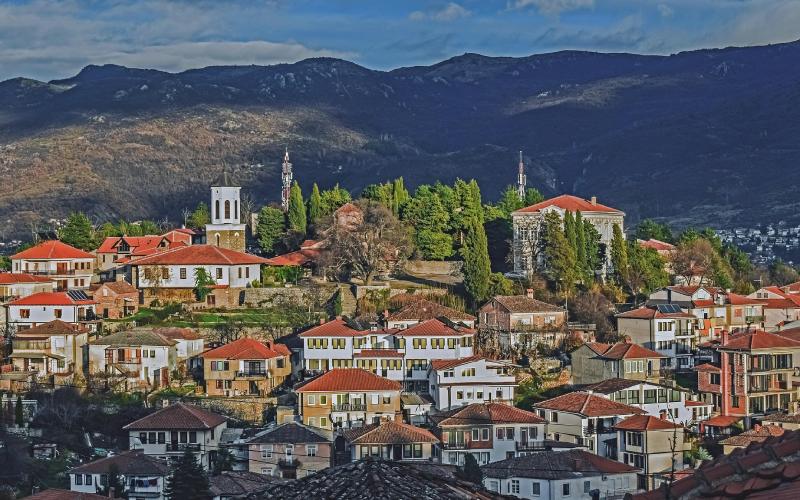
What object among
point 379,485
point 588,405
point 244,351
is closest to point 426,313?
point 244,351

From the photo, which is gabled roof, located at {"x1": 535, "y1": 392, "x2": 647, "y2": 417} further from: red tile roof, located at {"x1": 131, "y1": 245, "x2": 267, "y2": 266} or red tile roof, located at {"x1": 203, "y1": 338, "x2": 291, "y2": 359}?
red tile roof, located at {"x1": 131, "y1": 245, "x2": 267, "y2": 266}

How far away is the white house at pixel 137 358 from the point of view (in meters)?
46.5

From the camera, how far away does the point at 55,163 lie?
155500mm

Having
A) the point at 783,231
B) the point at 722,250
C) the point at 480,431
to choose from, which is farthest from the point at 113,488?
the point at 783,231

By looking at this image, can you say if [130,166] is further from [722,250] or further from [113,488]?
[113,488]

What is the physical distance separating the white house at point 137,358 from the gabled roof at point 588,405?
490 inches

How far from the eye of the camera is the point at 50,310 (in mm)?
50469

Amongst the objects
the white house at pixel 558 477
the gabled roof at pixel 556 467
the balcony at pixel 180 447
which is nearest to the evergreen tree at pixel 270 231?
the balcony at pixel 180 447

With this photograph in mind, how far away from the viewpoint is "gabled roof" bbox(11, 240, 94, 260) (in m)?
57.3

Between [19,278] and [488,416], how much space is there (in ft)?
73.3

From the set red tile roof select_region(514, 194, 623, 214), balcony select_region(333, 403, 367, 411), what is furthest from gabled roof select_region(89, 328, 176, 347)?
red tile roof select_region(514, 194, 623, 214)

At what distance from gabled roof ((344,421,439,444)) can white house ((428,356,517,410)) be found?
4109 millimetres

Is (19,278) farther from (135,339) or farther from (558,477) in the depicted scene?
(558,477)

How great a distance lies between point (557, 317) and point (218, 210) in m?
17.3
